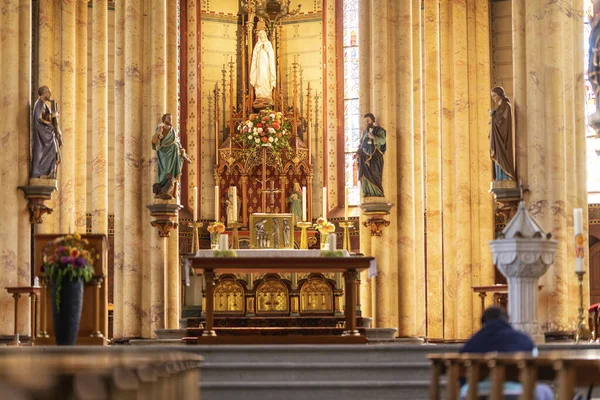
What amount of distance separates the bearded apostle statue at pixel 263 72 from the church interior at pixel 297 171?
0.14ft

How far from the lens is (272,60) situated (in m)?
26.8

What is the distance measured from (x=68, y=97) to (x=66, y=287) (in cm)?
994

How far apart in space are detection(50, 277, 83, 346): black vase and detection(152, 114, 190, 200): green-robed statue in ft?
19.1

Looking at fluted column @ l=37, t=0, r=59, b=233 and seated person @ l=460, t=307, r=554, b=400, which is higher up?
fluted column @ l=37, t=0, r=59, b=233

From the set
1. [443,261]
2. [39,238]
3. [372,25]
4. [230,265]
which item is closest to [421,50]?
[372,25]

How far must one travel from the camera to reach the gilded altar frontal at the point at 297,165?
18.5m

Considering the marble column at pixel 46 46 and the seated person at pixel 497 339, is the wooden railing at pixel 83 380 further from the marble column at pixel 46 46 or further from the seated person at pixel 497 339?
the marble column at pixel 46 46

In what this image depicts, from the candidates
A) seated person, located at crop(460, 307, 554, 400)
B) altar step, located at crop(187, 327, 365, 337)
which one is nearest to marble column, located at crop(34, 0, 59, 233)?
altar step, located at crop(187, 327, 365, 337)

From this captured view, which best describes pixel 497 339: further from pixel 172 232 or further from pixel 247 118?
pixel 247 118

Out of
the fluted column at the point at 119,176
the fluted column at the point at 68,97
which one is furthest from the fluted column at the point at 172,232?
the fluted column at the point at 68,97

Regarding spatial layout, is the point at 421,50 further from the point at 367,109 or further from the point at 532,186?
the point at 532,186

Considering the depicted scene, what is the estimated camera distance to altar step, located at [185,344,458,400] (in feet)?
43.9

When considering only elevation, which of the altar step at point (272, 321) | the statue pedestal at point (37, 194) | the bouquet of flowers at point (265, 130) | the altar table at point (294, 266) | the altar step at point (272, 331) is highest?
the bouquet of flowers at point (265, 130)

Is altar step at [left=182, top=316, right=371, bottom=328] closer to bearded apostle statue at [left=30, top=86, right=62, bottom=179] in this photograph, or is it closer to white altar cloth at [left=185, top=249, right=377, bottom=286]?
white altar cloth at [left=185, top=249, right=377, bottom=286]
